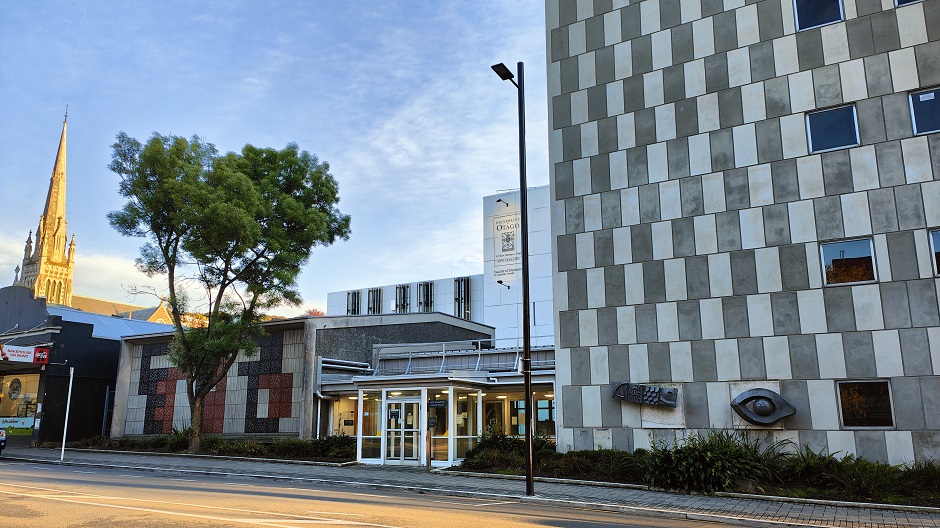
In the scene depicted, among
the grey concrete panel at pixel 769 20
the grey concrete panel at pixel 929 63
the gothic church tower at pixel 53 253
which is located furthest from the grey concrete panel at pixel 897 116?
the gothic church tower at pixel 53 253

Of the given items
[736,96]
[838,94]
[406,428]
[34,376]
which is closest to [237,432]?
[406,428]

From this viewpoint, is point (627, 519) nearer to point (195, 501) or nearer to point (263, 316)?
point (195, 501)

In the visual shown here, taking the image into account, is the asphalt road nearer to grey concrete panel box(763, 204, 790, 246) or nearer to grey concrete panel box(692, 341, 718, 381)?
grey concrete panel box(692, 341, 718, 381)

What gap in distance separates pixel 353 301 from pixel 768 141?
6662 centimetres

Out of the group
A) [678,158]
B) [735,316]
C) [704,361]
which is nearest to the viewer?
[735,316]

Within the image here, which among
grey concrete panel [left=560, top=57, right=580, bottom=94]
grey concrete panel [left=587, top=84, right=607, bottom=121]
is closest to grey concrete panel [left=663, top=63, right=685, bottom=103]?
grey concrete panel [left=587, top=84, right=607, bottom=121]

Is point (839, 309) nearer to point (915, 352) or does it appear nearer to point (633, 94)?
point (915, 352)

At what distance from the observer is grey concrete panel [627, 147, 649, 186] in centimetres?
2161

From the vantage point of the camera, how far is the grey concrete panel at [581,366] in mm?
21656

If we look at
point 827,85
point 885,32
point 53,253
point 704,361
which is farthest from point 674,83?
point 53,253

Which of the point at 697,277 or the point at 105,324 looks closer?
the point at 697,277

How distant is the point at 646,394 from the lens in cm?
2022

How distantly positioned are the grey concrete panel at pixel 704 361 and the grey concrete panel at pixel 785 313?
1.86m

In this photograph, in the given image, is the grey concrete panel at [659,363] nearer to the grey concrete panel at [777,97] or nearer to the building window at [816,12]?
the grey concrete panel at [777,97]
